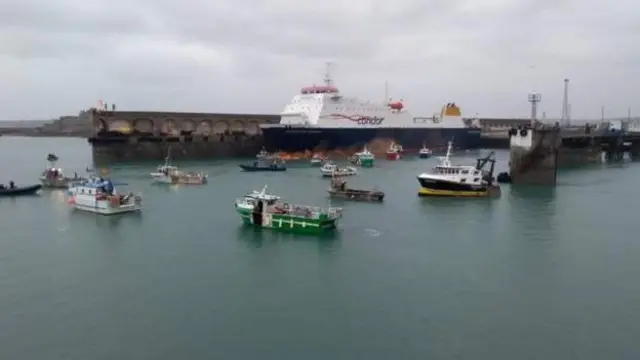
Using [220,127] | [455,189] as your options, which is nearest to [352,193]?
[455,189]

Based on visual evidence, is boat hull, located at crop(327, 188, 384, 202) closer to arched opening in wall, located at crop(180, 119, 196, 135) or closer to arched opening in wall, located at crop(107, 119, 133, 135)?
arched opening in wall, located at crop(107, 119, 133, 135)

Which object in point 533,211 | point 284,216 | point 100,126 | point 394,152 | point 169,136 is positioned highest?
point 100,126

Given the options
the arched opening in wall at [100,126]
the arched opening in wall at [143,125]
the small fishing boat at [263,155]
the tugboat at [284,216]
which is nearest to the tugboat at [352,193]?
the tugboat at [284,216]

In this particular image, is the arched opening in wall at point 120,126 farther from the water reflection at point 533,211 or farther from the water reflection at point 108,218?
the water reflection at point 533,211

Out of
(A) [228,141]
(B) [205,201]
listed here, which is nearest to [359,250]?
(B) [205,201]

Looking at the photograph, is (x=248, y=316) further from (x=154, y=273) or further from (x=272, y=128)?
(x=272, y=128)

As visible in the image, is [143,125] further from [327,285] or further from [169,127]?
[327,285]
